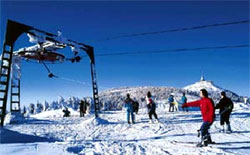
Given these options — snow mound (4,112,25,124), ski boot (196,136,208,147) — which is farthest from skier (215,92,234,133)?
snow mound (4,112,25,124)

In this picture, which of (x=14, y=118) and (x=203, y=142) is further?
(x=14, y=118)

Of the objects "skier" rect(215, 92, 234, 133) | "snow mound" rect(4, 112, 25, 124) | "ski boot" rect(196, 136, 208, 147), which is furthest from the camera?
"snow mound" rect(4, 112, 25, 124)

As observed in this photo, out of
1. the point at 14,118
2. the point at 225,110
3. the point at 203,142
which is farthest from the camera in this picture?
the point at 14,118

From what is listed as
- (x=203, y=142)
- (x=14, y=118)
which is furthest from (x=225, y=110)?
(x=14, y=118)

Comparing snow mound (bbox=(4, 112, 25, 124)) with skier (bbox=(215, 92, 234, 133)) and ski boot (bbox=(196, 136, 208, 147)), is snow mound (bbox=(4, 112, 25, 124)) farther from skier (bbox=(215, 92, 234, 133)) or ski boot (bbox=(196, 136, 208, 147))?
skier (bbox=(215, 92, 234, 133))

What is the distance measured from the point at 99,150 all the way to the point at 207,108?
Answer: 11.9 feet

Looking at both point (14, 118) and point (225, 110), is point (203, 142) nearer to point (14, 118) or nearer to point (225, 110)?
point (225, 110)

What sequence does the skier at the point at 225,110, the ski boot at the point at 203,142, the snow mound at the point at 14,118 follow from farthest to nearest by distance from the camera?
the snow mound at the point at 14,118, the skier at the point at 225,110, the ski boot at the point at 203,142

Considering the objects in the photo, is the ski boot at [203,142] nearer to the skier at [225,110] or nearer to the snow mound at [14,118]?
the skier at [225,110]

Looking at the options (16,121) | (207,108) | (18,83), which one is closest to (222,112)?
(207,108)

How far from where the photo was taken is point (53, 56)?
17.3m

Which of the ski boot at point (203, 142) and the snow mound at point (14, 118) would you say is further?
the snow mound at point (14, 118)

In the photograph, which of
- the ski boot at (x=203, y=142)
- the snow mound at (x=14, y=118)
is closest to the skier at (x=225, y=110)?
the ski boot at (x=203, y=142)

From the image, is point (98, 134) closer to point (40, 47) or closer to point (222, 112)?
point (222, 112)
